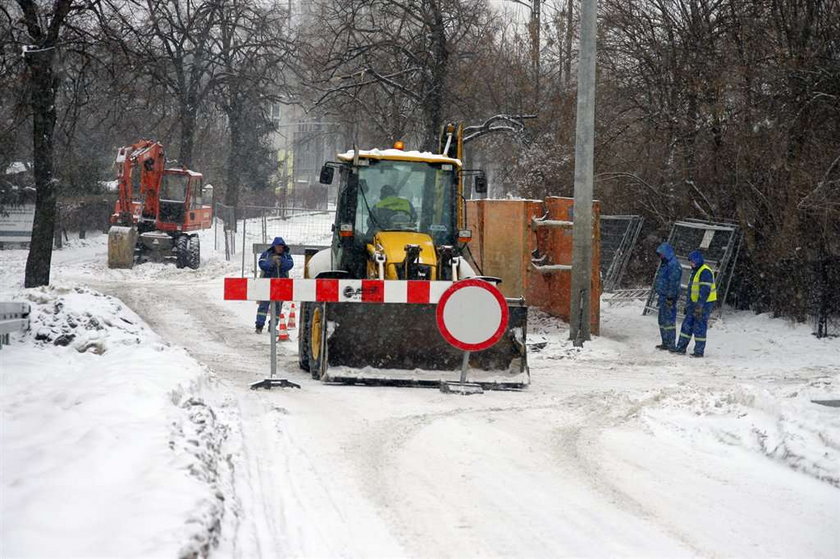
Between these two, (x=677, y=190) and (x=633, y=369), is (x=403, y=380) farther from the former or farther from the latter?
(x=677, y=190)

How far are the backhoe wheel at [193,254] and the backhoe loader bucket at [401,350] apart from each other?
19456mm

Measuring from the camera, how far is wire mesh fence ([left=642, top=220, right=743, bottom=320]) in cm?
1688

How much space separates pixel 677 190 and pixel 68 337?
44.1 ft

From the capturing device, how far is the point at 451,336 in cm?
946

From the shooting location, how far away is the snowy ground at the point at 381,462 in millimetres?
4720

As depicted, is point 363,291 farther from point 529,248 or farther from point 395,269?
point 529,248

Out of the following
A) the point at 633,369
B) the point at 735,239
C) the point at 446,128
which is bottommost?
the point at 633,369

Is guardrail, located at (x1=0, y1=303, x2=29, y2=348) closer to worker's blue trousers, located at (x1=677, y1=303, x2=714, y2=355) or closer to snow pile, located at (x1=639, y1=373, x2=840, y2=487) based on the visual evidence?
snow pile, located at (x1=639, y1=373, x2=840, y2=487)

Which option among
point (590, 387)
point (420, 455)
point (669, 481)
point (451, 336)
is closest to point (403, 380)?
point (451, 336)

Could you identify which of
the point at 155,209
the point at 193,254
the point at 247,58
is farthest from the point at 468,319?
the point at 247,58

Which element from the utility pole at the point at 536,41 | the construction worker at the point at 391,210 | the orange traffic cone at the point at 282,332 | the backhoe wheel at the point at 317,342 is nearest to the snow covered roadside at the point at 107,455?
the backhoe wheel at the point at 317,342

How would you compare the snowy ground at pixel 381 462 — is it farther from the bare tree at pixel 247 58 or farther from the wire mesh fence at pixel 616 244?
the bare tree at pixel 247 58

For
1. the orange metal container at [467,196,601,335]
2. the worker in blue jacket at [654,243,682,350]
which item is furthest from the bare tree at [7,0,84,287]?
the worker in blue jacket at [654,243,682,350]

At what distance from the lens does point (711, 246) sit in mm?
17328
